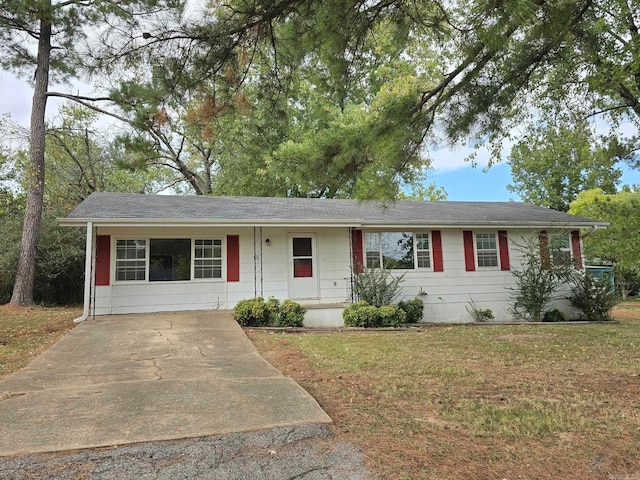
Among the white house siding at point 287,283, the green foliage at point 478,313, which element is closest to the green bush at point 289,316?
the white house siding at point 287,283

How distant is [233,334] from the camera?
7484mm

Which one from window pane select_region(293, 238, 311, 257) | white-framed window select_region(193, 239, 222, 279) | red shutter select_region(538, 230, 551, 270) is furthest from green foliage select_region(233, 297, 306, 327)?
red shutter select_region(538, 230, 551, 270)

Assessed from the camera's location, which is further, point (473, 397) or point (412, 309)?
point (412, 309)

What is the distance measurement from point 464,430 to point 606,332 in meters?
8.01

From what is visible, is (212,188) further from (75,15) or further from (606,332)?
(606,332)

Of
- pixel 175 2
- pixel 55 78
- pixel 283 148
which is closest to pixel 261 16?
pixel 175 2

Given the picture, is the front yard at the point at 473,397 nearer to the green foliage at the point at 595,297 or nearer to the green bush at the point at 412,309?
the green bush at the point at 412,309

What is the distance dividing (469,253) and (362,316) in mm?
4443

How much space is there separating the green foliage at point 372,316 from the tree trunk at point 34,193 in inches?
384

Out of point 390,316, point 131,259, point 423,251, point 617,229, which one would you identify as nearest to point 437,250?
point 423,251

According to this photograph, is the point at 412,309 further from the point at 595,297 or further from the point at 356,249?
the point at 595,297

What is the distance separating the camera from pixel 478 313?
11.9 metres

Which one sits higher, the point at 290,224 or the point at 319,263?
the point at 290,224

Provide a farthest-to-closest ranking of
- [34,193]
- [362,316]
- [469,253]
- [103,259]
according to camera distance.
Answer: [34,193] → [469,253] → [103,259] → [362,316]
